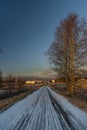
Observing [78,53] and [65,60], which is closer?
[78,53]

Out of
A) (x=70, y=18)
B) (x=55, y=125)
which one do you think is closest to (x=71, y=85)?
(x=70, y=18)

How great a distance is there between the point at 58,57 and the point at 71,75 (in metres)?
4.02

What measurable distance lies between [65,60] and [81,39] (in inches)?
181

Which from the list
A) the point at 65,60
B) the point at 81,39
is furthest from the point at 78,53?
the point at 65,60

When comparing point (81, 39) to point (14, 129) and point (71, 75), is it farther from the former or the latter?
point (14, 129)

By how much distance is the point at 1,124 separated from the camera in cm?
949

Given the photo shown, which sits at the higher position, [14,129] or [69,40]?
[69,40]

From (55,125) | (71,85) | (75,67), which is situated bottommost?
(55,125)

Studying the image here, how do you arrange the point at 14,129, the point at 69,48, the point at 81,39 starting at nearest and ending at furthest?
the point at 14,129 → the point at 81,39 → the point at 69,48

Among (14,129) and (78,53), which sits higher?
(78,53)

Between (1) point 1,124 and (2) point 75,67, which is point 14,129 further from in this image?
(2) point 75,67

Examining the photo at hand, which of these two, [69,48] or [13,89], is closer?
[69,48]

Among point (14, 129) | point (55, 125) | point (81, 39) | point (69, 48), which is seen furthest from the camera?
point (69, 48)

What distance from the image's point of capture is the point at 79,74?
27594mm
